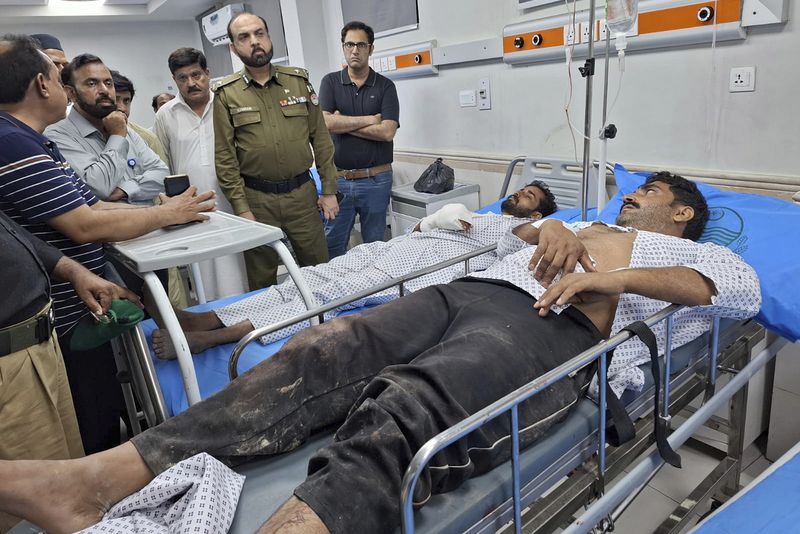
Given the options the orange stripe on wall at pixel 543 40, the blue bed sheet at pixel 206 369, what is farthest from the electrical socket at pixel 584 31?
the blue bed sheet at pixel 206 369

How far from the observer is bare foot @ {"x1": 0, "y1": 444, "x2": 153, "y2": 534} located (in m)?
1.04

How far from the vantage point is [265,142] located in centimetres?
289

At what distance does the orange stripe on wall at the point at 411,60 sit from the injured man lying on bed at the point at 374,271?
164 centimetres

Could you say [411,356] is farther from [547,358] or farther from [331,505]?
[331,505]

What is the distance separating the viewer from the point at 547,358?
4.50 ft

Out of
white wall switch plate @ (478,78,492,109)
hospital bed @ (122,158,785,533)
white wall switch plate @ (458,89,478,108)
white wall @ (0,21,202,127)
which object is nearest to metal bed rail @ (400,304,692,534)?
hospital bed @ (122,158,785,533)

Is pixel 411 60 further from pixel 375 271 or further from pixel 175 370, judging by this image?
pixel 175 370

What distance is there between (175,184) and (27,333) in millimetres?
742

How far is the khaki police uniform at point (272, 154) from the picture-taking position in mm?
2877

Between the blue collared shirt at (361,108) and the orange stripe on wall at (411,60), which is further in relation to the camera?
the orange stripe on wall at (411,60)

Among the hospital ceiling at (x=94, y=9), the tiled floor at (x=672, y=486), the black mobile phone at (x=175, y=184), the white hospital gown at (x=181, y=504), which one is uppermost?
the hospital ceiling at (x=94, y=9)

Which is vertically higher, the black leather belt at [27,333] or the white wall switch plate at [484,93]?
the white wall switch plate at [484,93]

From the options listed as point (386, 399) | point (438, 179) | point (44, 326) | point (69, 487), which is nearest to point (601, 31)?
point (438, 179)

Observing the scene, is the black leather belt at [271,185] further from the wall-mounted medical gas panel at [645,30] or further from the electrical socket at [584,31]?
the electrical socket at [584,31]
